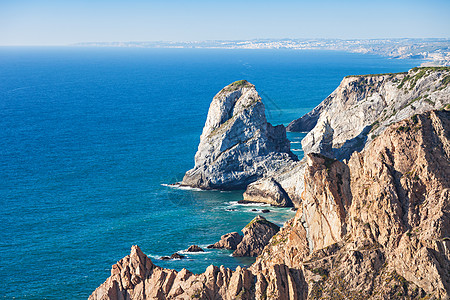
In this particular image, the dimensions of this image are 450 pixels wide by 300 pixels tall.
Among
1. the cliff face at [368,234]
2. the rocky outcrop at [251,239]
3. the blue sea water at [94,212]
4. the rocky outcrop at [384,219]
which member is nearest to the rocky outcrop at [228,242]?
the rocky outcrop at [251,239]

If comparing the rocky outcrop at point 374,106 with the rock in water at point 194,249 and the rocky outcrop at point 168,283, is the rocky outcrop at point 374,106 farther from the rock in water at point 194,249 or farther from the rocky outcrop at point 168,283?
the rocky outcrop at point 168,283

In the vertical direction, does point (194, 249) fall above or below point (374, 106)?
below

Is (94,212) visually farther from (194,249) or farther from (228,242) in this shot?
(228,242)

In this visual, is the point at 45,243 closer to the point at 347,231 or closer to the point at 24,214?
the point at 24,214

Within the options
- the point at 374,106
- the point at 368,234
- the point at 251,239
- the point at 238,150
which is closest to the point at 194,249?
the point at 251,239

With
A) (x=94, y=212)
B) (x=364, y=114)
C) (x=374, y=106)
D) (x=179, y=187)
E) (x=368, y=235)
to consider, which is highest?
(x=368, y=235)

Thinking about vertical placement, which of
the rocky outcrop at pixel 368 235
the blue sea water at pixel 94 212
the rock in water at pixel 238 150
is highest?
the rocky outcrop at pixel 368 235

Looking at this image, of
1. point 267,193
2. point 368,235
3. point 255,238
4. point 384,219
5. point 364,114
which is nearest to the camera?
point 384,219
